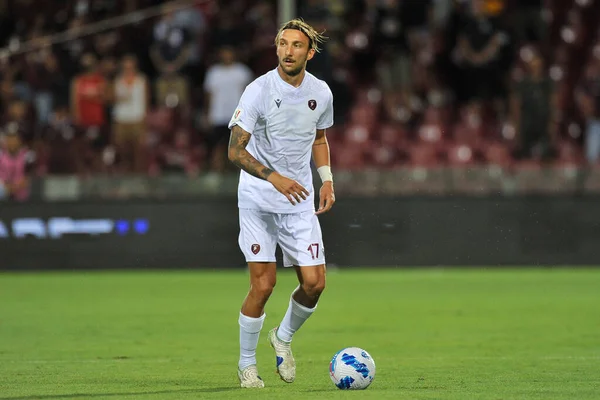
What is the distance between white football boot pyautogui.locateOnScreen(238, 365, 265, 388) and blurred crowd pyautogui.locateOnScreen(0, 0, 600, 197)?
1025cm

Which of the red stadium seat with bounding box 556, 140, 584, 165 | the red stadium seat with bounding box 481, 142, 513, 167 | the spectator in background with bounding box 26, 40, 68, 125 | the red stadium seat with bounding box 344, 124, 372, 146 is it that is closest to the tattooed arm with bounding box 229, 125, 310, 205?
the red stadium seat with bounding box 556, 140, 584, 165

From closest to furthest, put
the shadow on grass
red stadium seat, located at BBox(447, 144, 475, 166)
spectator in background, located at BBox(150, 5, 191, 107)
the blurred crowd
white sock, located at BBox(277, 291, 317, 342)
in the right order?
the shadow on grass
white sock, located at BBox(277, 291, 317, 342)
the blurred crowd
red stadium seat, located at BBox(447, 144, 475, 166)
spectator in background, located at BBox(150, 5, 191, 107)

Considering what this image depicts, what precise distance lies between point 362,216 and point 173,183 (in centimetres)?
274

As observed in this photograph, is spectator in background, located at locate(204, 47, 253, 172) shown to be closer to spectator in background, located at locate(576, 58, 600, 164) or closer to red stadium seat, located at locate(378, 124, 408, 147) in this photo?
red stadium seat, located at locate(378, 124, 408, 147)

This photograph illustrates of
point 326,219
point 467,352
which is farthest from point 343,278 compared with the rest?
point 467,352

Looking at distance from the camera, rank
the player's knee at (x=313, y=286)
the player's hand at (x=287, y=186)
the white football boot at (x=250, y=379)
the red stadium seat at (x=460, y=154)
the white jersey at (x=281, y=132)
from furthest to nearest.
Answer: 1. the red stadium seat at (x=460, y=154)
2. the player's knee at (x=313, y=286)
3. the white jersey at (x=281, y=132)
4. the white football boot at (x=250, y=379)
5. the player's hand at (x=287, y=186)

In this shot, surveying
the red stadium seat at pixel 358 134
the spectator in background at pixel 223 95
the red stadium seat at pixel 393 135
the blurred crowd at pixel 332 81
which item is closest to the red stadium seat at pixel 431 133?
the blurred crowd at pixel 332 81

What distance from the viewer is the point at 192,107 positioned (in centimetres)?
2030

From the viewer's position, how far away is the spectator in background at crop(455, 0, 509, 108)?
20266 mm

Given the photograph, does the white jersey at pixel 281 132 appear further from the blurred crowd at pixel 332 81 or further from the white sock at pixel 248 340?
the blurred crowd at pixel 332 81

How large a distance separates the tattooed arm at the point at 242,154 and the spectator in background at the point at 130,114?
10310 mm

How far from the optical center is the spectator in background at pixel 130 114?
18469mm

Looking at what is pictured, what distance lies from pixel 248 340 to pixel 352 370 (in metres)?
0.69

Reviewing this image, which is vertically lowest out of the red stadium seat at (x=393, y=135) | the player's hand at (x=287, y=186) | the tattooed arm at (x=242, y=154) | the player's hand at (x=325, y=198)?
the red stadium seat at (x=393, y=135)
